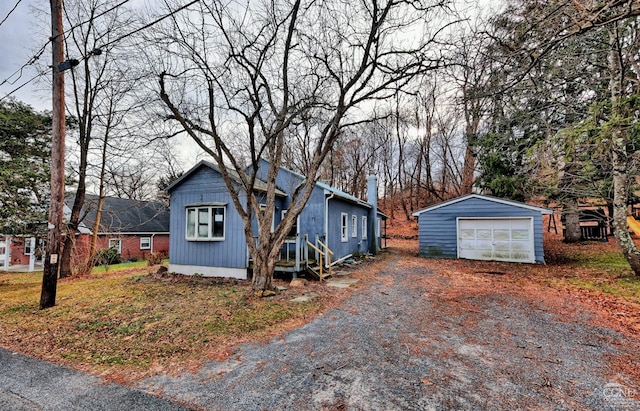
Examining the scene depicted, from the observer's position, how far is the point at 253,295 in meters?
6.89

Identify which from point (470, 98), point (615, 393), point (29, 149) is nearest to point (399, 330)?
point (615, 393)

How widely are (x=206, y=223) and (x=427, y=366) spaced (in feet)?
28.2

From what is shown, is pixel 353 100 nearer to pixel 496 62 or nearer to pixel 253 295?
pixel 496 62

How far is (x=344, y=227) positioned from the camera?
12898 mm

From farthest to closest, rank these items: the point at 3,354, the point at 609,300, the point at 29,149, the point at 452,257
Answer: the point at 452,257 → the point at 29,149 → the point at 609,300 → the point at 3,354


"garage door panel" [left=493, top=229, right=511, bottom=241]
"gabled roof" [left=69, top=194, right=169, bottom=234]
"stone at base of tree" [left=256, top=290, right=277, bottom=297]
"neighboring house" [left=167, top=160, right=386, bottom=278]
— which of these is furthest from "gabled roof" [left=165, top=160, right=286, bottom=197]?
"gabled roof" [left=69, top=194, right=169, bottom=234]

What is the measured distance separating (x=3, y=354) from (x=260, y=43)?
739 cm

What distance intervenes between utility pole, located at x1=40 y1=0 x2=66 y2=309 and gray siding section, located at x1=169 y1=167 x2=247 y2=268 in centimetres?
411

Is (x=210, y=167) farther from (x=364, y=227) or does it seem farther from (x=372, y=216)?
(x=372, y=216)

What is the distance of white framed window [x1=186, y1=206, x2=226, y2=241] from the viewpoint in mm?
9922

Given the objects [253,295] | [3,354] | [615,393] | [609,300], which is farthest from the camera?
[253,295]

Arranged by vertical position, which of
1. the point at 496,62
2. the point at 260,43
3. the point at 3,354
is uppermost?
the point at 260,43

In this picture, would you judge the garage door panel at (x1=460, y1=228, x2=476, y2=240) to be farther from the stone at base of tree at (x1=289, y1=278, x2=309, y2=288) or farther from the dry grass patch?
the stone at base of tree at (x1=289, y1=278, x2=309, y2=288)

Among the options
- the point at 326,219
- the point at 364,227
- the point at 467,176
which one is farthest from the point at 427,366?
the point at 467,176
